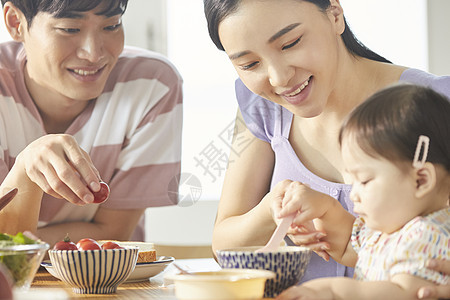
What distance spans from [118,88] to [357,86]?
0.88 m

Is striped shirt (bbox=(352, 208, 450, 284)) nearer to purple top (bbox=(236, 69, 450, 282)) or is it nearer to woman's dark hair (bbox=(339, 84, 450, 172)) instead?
woman's dark hair (bbox=(339, 84, 450, 172))

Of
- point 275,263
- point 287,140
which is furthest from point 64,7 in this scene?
point 275,263

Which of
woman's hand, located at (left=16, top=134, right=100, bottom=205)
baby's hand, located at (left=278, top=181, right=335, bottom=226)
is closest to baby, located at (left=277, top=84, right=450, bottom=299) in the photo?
baby's hand, located at (left=278, top=181, right=335, bottom=226)

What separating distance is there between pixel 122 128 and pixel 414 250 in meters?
1.29

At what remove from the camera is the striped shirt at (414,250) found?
79 centimetres

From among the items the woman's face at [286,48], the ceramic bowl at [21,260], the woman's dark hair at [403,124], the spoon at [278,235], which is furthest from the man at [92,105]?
the woman's dark hair at [403,124]

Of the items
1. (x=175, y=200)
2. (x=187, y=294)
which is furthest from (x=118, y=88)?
(x=187, y=294)

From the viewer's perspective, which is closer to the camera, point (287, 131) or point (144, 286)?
point (144, 286)

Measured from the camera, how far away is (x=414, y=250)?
2.62 feet

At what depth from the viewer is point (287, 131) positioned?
1.46m

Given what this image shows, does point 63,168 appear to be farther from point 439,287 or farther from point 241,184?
point 439,287

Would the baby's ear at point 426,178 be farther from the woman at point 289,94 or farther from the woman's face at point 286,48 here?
the woman's face at point 286,48

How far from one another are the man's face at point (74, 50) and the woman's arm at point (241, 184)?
0.50m

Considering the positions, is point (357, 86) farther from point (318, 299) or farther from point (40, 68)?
point (40, 68)
